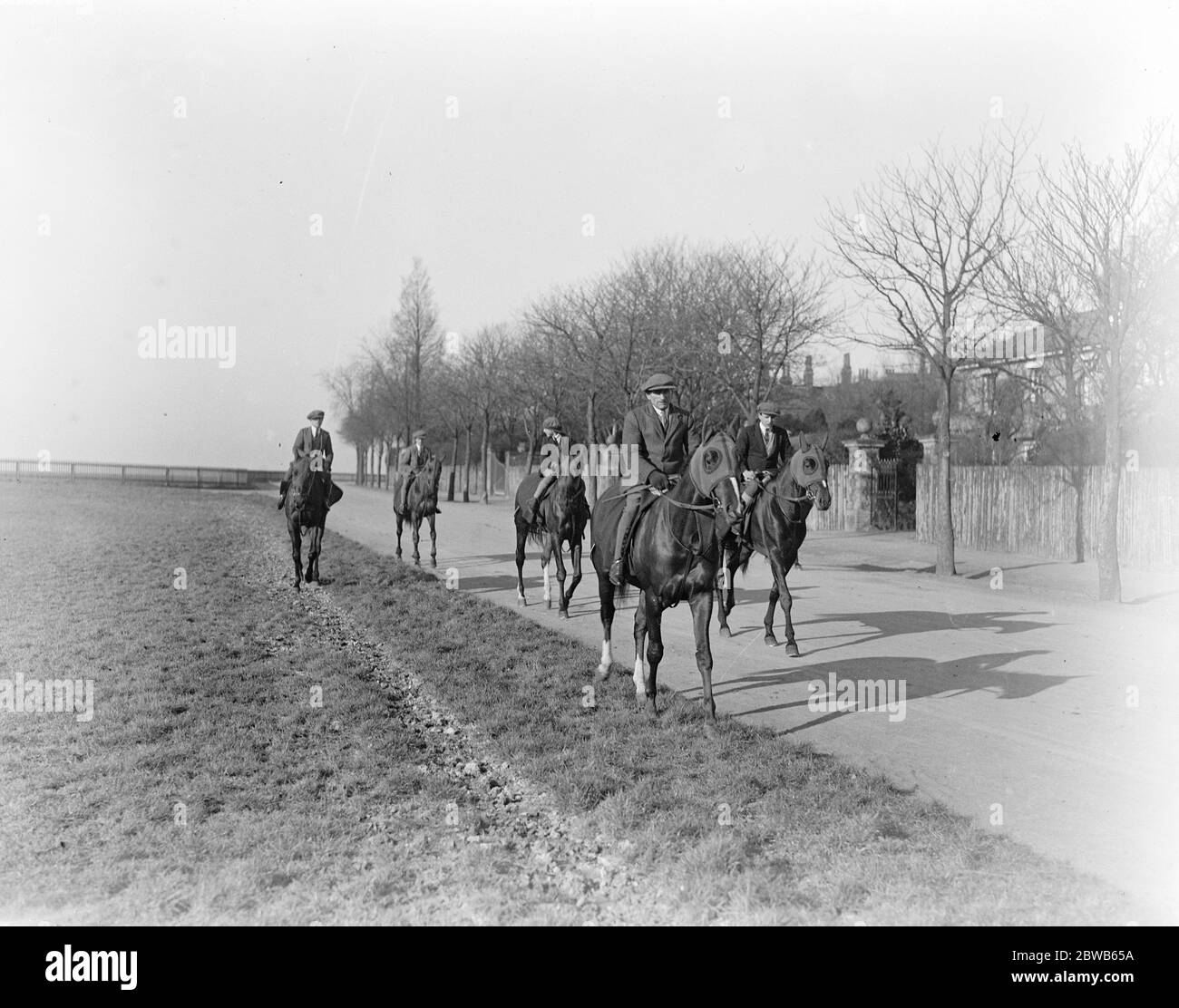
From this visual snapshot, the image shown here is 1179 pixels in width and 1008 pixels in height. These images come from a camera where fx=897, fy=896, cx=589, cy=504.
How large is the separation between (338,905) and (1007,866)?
3.06m

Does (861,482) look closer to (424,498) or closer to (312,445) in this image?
(424,498)

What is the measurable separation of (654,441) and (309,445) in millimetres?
7901

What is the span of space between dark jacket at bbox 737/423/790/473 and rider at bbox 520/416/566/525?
291 centimetres

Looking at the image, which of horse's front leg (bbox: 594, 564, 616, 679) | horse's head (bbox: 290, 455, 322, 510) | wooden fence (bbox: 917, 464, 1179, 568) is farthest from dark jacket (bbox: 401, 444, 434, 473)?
wooden fence (bbox: 917, 464, 1179, 568)

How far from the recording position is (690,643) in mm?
9828

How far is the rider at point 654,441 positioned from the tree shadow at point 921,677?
1494mm

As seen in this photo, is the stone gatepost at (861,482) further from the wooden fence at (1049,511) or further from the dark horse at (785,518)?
the dark horse at (785,518)

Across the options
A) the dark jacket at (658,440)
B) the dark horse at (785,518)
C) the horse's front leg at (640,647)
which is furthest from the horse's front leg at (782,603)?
the dark jacket at (658,440)

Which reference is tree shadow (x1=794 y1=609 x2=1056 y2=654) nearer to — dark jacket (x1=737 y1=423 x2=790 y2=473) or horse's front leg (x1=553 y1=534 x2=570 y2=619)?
dark jacket (x1=737 y1=423 x2=790 y2=473)

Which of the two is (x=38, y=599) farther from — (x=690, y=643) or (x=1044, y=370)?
(x=1044, y=370)

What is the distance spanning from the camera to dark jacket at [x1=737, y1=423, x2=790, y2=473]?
10398mm

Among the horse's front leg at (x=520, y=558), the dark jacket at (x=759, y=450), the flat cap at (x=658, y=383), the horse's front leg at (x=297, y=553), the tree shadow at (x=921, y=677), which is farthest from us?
the horse's front leg at (x=297, y=553)

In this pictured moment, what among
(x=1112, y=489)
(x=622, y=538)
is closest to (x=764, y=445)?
(x=622, y=538)

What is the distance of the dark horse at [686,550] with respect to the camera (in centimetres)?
671
